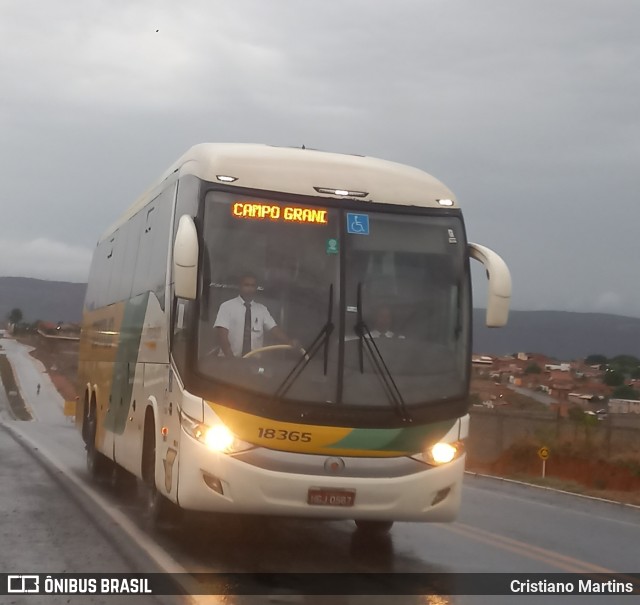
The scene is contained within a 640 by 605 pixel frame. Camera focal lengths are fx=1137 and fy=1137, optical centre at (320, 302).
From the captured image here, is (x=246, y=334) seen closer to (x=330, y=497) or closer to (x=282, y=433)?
(x=282, y=433)

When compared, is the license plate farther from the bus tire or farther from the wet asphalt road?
the bus tire

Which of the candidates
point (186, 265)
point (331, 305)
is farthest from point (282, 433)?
point (186, 265)

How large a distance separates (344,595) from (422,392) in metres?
2.03

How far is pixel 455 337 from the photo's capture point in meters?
10.2

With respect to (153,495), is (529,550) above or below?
below

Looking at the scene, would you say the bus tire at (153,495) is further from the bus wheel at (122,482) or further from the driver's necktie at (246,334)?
the bus wheel at (122,482)

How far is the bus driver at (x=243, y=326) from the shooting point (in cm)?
973

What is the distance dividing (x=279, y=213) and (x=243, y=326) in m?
1.10

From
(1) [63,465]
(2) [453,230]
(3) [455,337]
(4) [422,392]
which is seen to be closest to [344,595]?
(4) [422,392]

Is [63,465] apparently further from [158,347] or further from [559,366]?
[559,366]

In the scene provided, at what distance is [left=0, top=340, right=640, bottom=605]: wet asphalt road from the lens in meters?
9.63

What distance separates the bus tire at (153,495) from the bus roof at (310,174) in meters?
2.77

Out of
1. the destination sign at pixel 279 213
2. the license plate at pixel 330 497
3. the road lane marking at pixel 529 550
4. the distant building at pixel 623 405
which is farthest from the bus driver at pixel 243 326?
the distant building at pixel 623 405

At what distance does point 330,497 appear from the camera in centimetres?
950
